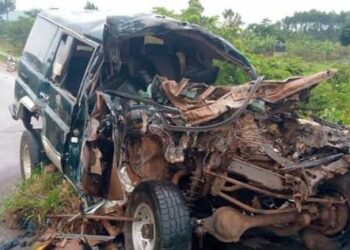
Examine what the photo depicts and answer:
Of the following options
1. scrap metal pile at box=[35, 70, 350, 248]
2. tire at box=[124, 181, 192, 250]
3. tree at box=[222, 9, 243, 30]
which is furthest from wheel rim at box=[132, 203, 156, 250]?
tree at box=[222, 9, 243, 30]

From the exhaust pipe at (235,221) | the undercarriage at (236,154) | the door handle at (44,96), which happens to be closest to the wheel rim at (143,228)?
the undercarriage at (236,154)

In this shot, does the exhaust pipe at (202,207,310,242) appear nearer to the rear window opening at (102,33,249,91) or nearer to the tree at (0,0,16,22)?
the rear window opening at (102,33,249,91)

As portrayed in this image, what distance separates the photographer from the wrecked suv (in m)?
3.86

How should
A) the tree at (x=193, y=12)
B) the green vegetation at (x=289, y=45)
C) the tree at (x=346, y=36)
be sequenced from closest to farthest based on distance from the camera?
the green vegetation at (x=289, y=45)
the tree at (x=193, y=12)
the tree at (x=346, y=36)

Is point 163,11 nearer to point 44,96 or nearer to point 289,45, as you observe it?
point 44,96

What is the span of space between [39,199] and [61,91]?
3.94ft

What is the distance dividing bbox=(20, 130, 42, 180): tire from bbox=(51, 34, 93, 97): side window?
97 cm

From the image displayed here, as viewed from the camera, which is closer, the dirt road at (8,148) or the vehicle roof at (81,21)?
the vehicle roof at (81,21)

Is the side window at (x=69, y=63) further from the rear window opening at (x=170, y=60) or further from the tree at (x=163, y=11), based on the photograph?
the tree at (x=163, y=11)

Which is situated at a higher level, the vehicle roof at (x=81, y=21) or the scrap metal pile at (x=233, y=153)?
the vehicle roof at (x=81, y=21)

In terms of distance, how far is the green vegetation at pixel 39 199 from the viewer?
5.55 meters

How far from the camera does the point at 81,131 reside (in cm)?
479

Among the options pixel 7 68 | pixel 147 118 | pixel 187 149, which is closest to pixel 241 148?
pixel 187 149

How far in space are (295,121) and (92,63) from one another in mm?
1829
